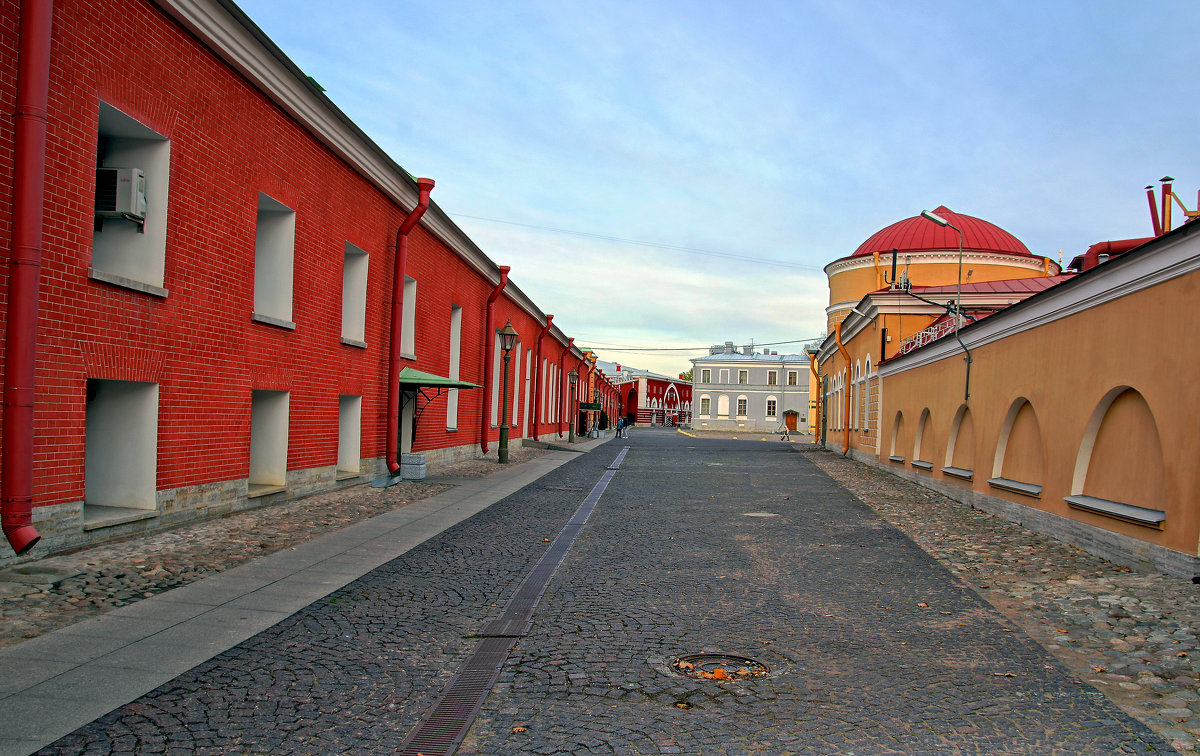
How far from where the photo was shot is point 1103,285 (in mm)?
8930

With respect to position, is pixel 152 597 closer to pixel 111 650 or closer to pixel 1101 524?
pixel 111 650

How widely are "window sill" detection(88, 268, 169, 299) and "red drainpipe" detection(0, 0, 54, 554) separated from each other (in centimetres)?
94

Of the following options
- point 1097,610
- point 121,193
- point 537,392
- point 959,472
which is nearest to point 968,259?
point 537,392

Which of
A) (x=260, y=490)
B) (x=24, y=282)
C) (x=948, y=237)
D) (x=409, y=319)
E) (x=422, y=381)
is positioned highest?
(x=948, y=237)

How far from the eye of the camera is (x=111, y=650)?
4.82 metres

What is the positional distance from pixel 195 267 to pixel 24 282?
2900mm

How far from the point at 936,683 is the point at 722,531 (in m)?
5.96

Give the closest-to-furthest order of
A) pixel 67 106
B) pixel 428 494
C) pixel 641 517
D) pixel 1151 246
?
pixel 67 106 < pixel 1151 246 < pixel 641 517 < pixel 428 494

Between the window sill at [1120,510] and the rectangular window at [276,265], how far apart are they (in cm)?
990

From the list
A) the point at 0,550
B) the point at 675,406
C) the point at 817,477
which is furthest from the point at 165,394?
the point at 675,406

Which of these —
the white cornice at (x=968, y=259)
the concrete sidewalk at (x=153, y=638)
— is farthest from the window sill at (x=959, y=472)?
the white cornice at (x=968, y=259)

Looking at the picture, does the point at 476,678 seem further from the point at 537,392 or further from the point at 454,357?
the point at 537,392

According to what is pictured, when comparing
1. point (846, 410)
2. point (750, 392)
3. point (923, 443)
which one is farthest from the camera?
point (750, 392)

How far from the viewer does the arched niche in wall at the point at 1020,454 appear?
439 inches
